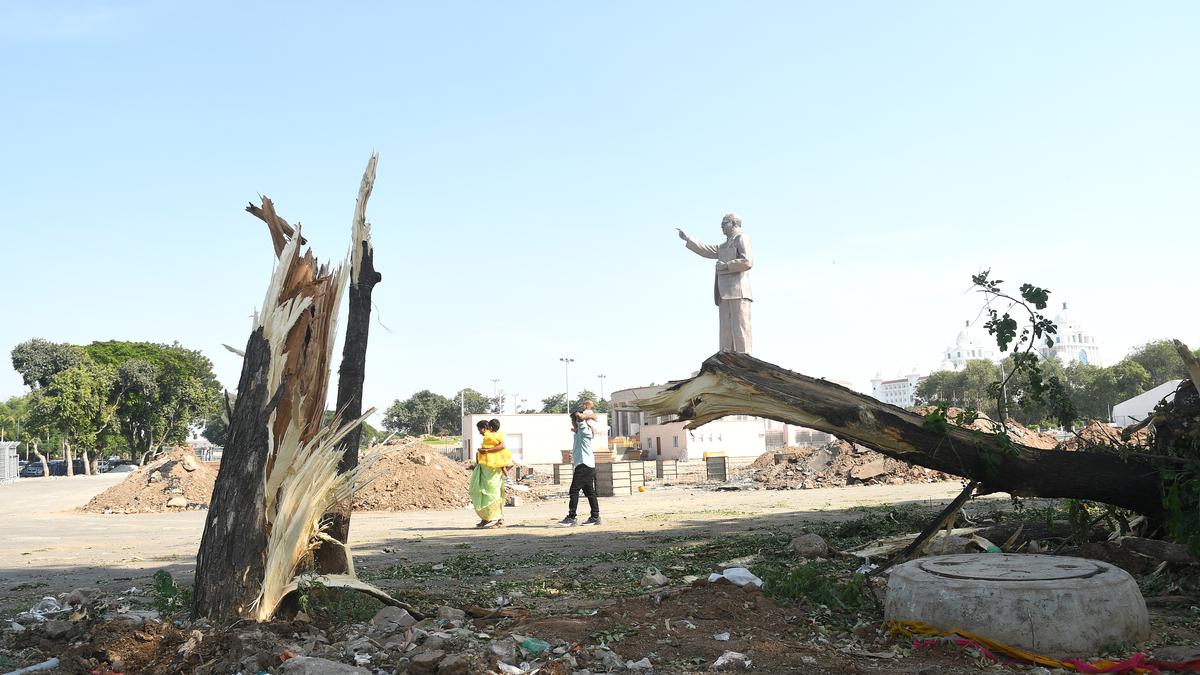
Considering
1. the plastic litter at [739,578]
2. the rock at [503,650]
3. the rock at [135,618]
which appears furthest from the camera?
the plastic litter at [739,578]

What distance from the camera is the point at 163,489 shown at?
22156mm

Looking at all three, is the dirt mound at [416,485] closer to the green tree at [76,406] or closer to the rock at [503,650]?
the rock at [503,650]

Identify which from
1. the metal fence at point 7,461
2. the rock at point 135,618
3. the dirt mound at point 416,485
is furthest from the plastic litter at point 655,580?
the metal fence at point 7,461

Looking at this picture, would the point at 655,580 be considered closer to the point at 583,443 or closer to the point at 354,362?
the point at 354,362

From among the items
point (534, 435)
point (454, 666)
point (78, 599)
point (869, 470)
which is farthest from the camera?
point (534, 435)

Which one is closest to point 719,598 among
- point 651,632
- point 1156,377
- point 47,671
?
point 651,632

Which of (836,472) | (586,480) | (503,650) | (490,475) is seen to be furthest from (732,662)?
(836,472)

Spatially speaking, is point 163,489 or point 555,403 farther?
point 555,403

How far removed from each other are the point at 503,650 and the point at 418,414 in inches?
3652

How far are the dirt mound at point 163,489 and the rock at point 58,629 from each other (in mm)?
16961

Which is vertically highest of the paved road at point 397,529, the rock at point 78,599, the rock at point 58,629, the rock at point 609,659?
the rock at point 78,599

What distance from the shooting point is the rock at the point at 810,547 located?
26.4 feet

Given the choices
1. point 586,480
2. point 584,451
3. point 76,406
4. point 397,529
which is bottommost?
point 397,529

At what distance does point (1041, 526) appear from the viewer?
7898mm
